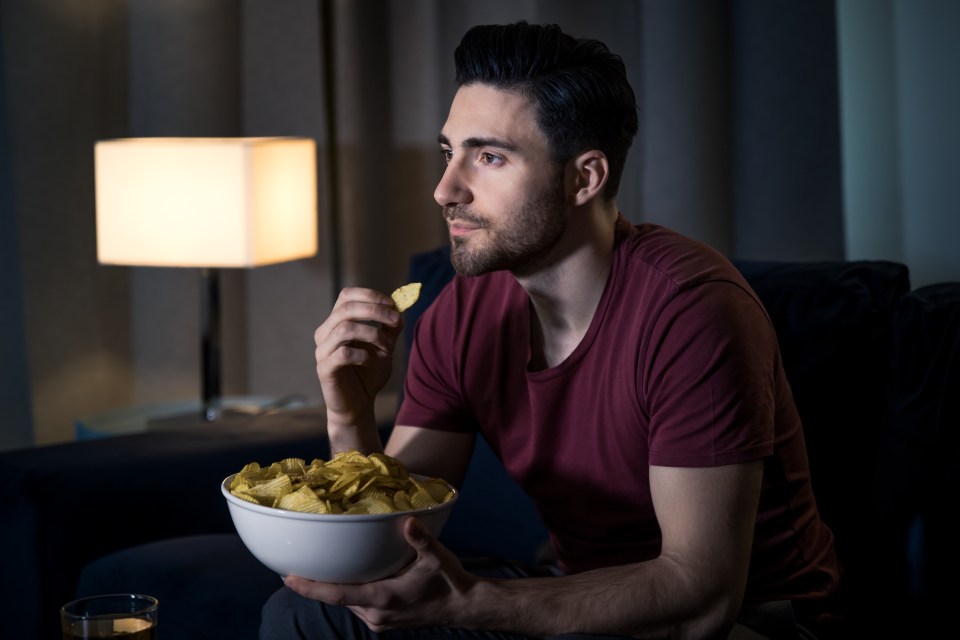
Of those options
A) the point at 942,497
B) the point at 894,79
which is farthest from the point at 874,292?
the point at 894,79

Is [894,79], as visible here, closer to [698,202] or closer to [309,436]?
[698,202]

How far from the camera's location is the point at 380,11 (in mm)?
2928

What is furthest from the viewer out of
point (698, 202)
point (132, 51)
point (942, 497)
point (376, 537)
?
point (132, 51)

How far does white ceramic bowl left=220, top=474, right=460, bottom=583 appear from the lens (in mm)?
1092

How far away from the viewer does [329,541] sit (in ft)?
3.61

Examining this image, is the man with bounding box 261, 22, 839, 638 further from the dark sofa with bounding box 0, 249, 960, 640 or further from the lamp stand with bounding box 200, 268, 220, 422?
the lamp stand with bounding box 200, 268, 220, 422

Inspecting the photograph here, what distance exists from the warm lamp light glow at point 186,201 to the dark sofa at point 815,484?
2.34ft

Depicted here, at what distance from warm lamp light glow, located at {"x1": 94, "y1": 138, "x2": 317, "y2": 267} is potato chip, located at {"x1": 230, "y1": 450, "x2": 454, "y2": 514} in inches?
55.3

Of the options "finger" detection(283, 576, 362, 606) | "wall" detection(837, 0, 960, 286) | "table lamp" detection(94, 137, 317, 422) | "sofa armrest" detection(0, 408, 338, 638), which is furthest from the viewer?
"table lamp" detection(94, 137, 317, 422)

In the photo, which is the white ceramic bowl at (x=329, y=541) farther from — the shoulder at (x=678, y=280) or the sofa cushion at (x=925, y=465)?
the sofa cushion at (x=925, y=465)

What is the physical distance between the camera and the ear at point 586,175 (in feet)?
4.80

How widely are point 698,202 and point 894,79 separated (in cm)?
41

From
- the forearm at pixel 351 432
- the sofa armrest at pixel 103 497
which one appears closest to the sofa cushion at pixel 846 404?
the forearm at pixel 351 432

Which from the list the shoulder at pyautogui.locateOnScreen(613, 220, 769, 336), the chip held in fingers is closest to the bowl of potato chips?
the chip held in fingers
